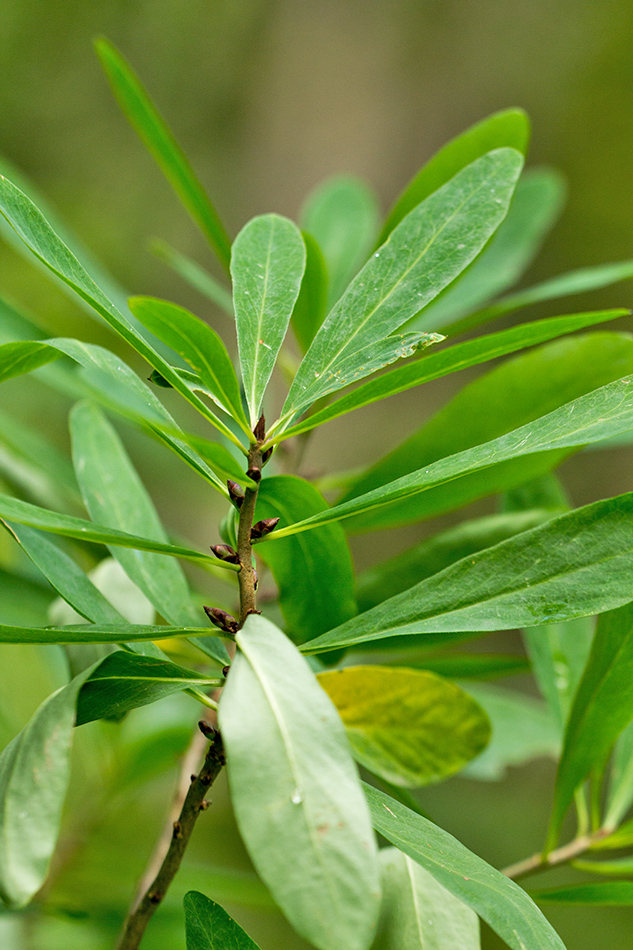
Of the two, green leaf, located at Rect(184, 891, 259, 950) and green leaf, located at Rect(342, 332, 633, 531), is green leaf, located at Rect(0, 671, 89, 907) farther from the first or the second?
green leaf, located at Rect(342, 332, 633, 531)

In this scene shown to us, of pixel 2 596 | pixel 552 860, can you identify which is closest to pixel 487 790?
pixel 552 860

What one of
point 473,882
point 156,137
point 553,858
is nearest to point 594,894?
point 553,858

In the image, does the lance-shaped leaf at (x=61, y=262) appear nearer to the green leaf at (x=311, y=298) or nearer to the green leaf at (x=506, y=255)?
the green leaf at (x=311, y=298)

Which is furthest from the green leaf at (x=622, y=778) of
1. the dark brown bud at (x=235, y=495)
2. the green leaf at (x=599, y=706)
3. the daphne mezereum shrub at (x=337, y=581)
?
the dark brown bud at (x=235, y=495)

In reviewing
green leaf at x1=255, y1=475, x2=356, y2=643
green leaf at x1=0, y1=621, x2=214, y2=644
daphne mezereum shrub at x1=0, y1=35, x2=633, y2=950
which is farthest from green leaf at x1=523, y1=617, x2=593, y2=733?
green leaf at x1=0, y1=621, x2=214, y2=644

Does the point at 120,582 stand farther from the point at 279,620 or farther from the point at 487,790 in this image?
the point at 487,790
